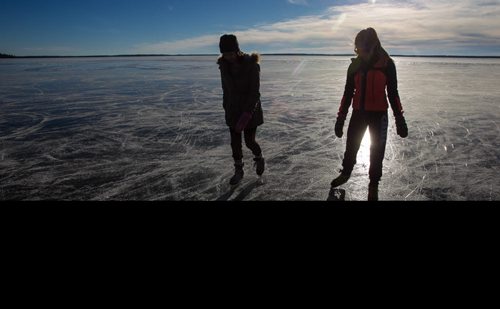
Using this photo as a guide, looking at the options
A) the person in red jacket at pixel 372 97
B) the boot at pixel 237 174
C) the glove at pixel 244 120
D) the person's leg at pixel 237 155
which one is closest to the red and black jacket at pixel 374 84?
the person in red jacket at pixel 372 97

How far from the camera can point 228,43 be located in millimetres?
2836

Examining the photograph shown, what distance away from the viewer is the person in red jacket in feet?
8.50

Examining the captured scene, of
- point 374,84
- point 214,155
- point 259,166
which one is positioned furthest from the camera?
point 214,155

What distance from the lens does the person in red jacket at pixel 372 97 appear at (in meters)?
2.59

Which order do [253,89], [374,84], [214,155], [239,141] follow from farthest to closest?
[214,155]
[239,141]
[253,89]
[374,84]

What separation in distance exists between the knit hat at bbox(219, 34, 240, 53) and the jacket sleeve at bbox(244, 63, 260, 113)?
260 millimetres

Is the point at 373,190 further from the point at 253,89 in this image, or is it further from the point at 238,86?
the point at 238,86

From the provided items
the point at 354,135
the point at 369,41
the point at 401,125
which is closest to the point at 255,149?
the point at 354,135

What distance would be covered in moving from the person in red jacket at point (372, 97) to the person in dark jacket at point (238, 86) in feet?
2.54

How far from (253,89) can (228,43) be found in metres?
0.46
